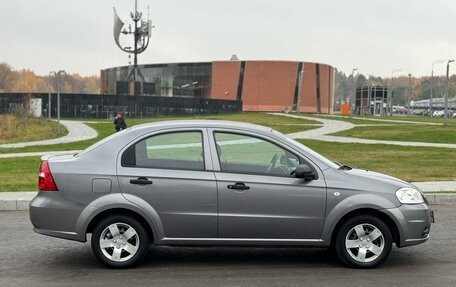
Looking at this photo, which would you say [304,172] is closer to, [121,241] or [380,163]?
[121,241]

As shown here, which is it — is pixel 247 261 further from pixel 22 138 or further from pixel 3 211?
pixel 22 138

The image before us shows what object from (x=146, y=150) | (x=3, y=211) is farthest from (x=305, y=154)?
(x=3, y=211)

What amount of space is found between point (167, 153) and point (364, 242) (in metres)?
2.30

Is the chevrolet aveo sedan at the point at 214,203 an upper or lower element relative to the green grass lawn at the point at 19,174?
upper

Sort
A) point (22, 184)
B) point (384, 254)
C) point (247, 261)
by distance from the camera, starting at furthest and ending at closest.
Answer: point (22, 184), point (247, 261), point (384, 254)

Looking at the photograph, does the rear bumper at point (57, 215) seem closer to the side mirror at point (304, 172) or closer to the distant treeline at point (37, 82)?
the side mirror at point (304, 172)

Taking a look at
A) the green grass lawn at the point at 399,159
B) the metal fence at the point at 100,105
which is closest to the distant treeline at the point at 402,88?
the metal fence at the point at 100,105

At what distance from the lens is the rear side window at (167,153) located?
5840 millimetres

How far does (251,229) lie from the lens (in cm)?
574

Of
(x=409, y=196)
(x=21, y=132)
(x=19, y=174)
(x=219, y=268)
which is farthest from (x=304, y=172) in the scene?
(x=21, y=132)

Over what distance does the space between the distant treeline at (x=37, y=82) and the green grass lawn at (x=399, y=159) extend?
128m

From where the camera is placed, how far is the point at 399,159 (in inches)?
711

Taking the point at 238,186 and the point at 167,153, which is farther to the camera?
the point at 167,153

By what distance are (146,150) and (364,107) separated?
3387 inches
